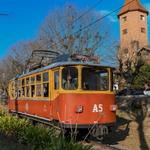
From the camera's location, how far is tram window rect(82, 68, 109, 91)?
13.6 meters

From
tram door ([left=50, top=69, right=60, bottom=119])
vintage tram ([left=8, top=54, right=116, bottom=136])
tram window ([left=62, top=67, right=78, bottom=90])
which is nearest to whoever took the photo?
vintage tram ([left=8, top=54, right=116, bottom=136])

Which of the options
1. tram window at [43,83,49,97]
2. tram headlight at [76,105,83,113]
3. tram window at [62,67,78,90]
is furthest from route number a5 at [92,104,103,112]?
tram window at [43,83,49,97]

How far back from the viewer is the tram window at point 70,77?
1338 centimetres

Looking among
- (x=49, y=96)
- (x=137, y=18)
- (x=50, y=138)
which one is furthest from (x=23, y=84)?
(x=137, y=18)

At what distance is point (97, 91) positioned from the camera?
44.7ft

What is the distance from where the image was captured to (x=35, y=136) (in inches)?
391

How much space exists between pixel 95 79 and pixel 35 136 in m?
4.53

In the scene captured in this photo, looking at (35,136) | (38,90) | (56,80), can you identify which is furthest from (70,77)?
(35,136)

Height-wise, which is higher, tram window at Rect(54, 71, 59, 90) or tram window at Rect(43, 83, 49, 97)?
tram window at Rect(54, 71, 59, 90)

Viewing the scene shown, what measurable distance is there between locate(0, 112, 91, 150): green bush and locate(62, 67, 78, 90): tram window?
6.46ft

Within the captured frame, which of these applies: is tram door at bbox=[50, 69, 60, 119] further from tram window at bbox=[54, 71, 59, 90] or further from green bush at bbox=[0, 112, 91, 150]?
green bush at bbox=[0, 112, 91, 150]

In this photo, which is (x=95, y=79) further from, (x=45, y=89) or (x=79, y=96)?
(x=45, y=89)

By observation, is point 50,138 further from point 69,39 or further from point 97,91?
point 69,39

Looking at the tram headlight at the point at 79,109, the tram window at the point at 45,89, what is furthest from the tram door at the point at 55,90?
the tram headlight at the point at 79,109
